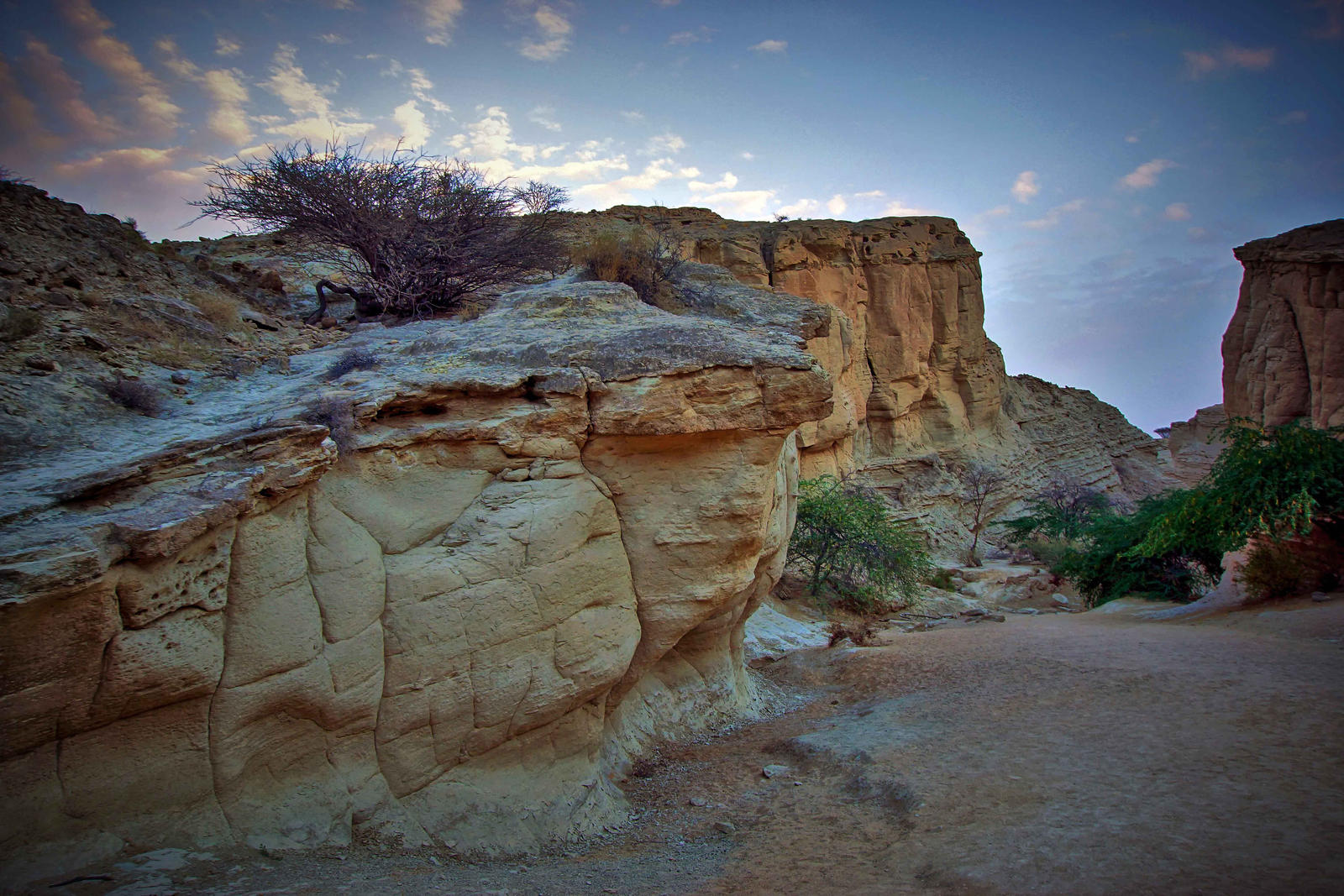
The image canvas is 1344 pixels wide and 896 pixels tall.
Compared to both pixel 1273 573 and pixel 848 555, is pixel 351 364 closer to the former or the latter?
pixel 848 555

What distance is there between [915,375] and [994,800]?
2162 cm

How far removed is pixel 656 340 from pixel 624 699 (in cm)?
347

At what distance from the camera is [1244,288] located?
26031mm

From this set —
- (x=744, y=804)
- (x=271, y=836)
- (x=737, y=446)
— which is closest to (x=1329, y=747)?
(x=744, y=804)

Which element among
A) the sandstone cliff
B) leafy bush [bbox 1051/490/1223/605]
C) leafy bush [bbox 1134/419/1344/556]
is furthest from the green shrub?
the sandstone cliff

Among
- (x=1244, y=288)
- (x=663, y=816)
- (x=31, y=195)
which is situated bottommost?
(x=663, y=816)

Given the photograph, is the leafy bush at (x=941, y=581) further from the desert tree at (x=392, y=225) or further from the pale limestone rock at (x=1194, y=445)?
the pale limestone rock at (x=1194, y=445)

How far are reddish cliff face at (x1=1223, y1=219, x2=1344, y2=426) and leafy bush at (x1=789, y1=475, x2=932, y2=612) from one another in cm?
1654

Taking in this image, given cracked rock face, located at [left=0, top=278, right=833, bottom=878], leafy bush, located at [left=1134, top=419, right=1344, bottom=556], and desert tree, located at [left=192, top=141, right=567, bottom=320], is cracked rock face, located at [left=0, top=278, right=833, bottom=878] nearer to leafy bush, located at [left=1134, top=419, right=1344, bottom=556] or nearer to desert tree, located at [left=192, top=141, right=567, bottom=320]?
desert tree, located at [left=192, top=141, right=567, bottom=320]

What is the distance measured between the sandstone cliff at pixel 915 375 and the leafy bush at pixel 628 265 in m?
10.4

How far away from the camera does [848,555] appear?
15.1 m

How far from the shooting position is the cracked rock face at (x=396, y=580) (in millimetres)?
3355

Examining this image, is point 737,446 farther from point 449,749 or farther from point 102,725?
point 102,725

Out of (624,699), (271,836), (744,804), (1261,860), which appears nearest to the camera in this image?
(1261,860)
